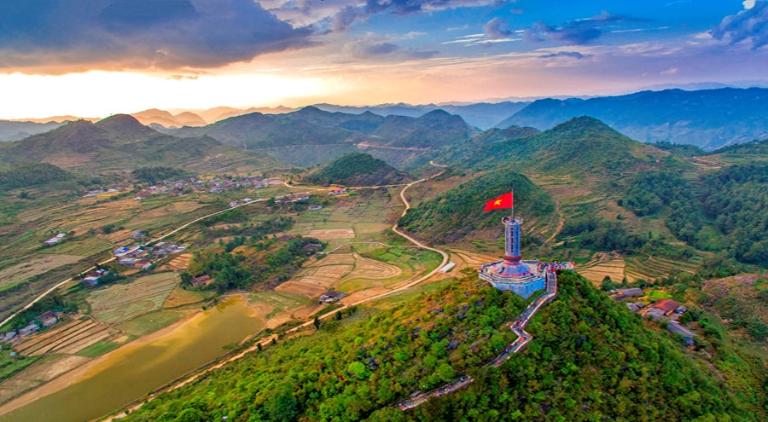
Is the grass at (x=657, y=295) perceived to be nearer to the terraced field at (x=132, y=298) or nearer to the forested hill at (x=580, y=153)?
the terraced field at (x=132, y=298)

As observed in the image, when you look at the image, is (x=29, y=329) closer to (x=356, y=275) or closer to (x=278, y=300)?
(x=278, y=300)

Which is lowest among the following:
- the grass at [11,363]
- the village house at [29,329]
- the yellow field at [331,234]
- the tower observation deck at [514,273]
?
the grass at [11,363]

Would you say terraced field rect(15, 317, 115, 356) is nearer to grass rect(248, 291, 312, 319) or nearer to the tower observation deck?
grass rect(248, 291, 312, 319)

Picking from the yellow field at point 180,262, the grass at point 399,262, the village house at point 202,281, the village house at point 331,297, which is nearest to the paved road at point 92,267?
the yellow field at point 180,262

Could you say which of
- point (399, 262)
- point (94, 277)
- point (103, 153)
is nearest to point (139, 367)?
point (94, 277)

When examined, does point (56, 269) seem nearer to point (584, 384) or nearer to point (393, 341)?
point (393, 341)

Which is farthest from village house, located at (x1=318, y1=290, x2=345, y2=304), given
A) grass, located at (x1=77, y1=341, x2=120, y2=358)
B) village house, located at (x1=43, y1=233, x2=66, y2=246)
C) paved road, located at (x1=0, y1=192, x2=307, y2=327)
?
village house, located at (x1=43, y1=233, x2=66, y2=246)
